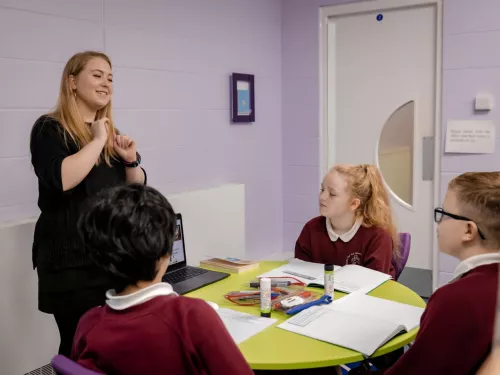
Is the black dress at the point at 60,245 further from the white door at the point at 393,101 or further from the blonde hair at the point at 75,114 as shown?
the white door at the point at 393,101

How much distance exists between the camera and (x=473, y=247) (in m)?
1.54

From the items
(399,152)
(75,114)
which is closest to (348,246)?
(75,114)

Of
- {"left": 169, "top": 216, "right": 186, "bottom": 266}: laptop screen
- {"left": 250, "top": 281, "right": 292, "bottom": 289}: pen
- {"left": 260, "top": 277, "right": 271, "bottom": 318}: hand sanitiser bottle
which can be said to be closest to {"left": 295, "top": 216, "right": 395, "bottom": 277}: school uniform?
{"left": 250, "top": 281, "right": 292, "bottom": 289}: pen

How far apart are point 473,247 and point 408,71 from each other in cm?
269

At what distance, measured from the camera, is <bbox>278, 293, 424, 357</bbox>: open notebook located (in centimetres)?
161

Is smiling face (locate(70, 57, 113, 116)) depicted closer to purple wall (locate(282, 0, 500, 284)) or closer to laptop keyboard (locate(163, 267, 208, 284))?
laptop keyboard (locate(163, 267, 208, 284))

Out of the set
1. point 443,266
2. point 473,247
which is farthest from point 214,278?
point 443,266

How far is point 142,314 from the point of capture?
123 cm

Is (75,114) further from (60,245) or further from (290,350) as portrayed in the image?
(290,350)

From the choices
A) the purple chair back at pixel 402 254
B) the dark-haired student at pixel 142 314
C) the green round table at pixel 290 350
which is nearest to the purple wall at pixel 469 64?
the purple chair back at pixel 402 254

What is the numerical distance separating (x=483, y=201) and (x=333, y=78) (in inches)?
115

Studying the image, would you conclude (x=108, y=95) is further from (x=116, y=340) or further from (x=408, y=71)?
(x=408, y=71)

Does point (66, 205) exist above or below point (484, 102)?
below

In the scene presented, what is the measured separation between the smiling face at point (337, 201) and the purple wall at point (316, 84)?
1612 millimetres
